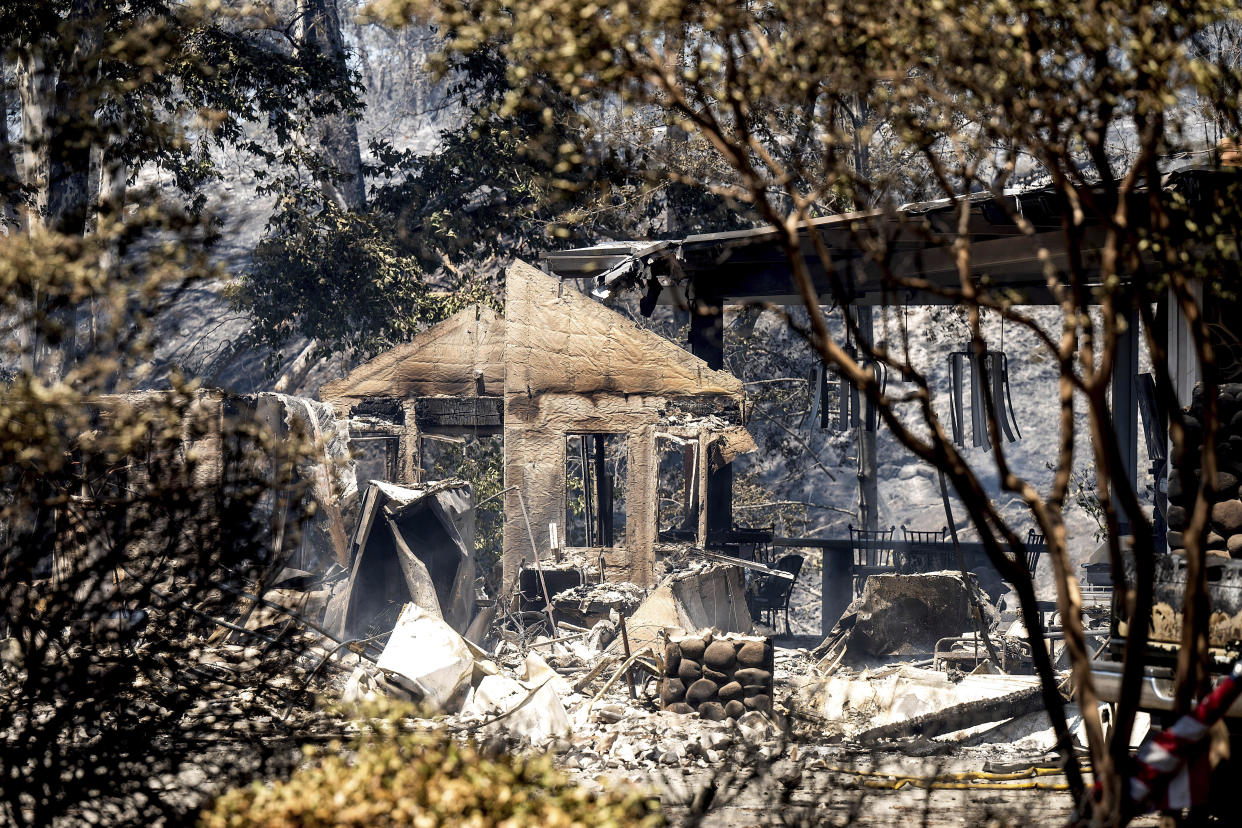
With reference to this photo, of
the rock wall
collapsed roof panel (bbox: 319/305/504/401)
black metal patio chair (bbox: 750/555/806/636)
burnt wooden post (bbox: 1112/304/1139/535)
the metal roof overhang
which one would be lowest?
black metal patio chair (bbox: 750/555/806/636)

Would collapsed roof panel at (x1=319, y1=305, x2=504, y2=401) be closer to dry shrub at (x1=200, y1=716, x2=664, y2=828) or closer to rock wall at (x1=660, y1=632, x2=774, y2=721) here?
rock wall at (x1=660, y1=632, x2=774, y2=721)

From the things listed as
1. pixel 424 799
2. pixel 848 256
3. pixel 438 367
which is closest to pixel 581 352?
pixel 438 367

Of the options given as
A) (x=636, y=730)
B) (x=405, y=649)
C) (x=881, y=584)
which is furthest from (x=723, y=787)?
(x=881, y=584)

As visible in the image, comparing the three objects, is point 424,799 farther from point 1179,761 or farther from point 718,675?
point 718,675

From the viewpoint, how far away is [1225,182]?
5.76m

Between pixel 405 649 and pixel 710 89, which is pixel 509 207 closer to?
pixel 405 649

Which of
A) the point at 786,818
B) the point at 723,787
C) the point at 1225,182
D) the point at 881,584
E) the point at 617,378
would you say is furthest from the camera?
the point at 617,378

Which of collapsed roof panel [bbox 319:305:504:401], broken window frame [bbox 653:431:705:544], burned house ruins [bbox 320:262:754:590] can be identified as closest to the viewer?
broken window frame [bbox 653:431:705:544]

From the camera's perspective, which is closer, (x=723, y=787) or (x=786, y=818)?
(x=786, y=818)

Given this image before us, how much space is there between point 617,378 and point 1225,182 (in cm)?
1055

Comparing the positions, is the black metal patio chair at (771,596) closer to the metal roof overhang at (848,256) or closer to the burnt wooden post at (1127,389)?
the metal roof overhang at (848,256)

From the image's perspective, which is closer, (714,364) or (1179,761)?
(1179,761)

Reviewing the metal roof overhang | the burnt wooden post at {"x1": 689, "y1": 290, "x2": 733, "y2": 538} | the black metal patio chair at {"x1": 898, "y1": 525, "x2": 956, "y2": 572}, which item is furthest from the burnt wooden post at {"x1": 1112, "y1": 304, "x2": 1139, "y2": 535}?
the burnt wooden post at {"x1": 689, "y1": 290, "x2": 733, "y2": 538}

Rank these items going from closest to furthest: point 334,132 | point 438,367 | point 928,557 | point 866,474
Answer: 1. point 928,557
2. point 438,367
3. point 866,474
4. point 334,132
